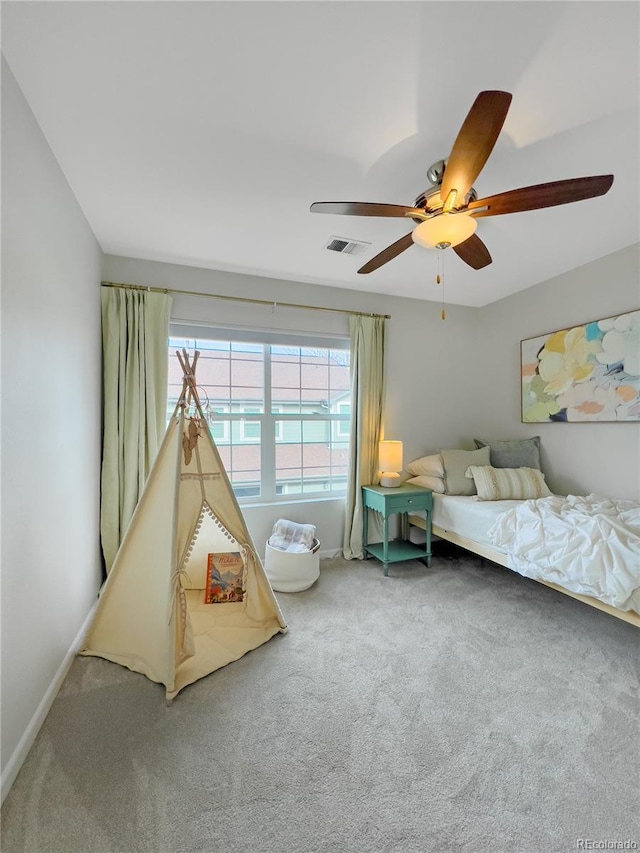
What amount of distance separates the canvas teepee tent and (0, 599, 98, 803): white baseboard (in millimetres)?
99

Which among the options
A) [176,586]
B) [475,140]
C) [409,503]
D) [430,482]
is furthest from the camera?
[430,482]

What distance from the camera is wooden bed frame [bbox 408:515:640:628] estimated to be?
1.81 meters

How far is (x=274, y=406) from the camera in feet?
10.8

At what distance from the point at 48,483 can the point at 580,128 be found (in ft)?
9.43

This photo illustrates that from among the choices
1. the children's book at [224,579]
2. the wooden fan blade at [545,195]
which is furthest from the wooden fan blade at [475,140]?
the children's book at [224,579]

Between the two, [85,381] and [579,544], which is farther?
[85,381]

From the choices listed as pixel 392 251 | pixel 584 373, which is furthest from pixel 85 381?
pixel 584 373

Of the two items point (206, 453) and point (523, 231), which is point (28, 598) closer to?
point (206, 453)

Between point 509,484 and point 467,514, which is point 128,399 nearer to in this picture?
point 467,514

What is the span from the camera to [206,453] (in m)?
2.18

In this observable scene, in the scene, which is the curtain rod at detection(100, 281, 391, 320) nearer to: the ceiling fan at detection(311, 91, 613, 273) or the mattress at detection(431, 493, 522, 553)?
the ceiling fan at detection(311, 91, 613, 273)

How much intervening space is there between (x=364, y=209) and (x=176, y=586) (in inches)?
80.2

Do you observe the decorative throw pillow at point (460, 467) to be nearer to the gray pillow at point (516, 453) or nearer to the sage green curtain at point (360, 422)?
the gray pillow at point (516, 453)

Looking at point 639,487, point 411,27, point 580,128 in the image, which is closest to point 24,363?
point 411,27
